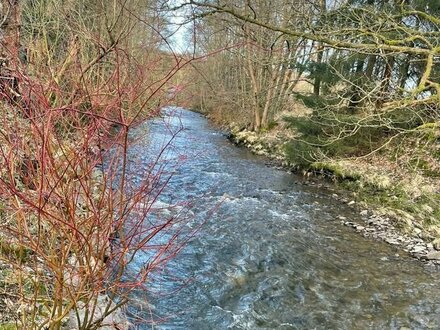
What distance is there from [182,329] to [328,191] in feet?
23.1

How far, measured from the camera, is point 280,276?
5336 millimetres

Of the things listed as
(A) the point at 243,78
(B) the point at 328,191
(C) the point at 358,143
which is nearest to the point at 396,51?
(B) the point at 328,191

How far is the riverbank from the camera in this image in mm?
7074

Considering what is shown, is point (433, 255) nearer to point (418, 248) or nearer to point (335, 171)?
point (418, 248)

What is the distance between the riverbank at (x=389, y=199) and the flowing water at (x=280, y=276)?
426 mm

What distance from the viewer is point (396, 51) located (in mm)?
6016

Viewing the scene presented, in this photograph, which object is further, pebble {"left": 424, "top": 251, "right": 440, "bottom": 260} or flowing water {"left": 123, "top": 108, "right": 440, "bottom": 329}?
pebble {"left": 424, "top": 251, "right": 440, "bottom": 260}

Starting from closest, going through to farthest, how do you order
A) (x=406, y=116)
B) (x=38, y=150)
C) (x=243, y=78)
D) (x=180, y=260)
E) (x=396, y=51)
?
(x=38, y=150) → (x=180, y=260) → (x=396, y=51) → (x=406, y=116) → (x=243, y=78)

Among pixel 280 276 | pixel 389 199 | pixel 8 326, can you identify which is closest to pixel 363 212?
pixel 389 199

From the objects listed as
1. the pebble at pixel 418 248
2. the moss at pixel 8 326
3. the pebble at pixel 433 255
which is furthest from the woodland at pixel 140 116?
the pebble at pixel 433 255

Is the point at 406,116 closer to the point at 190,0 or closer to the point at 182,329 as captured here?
the point at 190,0

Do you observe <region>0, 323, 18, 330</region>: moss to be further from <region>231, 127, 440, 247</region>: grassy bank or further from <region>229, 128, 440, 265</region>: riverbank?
<region>231, 127, 440, 247</region>: grassy bank

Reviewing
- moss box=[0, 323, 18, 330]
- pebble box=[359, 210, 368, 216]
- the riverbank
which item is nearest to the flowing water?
pebble box=[359, 210, 368, 216]

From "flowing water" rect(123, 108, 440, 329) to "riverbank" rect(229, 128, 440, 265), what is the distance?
43cm
